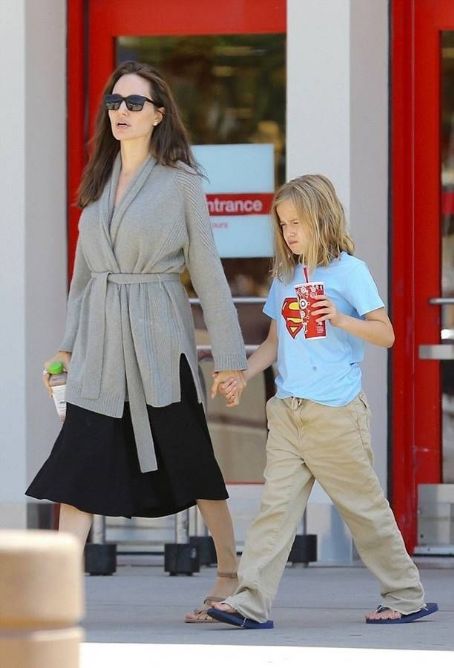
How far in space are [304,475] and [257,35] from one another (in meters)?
2.98

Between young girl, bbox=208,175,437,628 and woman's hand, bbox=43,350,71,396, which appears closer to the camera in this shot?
young girl, bbox=208,175,437,628

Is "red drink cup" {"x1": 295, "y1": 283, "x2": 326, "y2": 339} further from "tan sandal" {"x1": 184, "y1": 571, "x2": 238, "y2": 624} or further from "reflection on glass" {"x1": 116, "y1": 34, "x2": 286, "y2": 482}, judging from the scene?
"reflection on glass" {"x1": 116, "y1": 34, "x2": 286, "y2": 482}

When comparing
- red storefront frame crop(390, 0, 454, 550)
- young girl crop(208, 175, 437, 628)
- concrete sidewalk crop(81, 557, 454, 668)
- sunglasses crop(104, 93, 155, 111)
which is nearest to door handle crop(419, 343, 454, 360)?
red storefront frame crop(390, 0, 454, 550)

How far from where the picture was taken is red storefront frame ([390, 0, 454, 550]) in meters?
8.27

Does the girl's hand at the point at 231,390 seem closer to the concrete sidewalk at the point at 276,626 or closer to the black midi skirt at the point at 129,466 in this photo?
the black midi skirt at the point at 129,466

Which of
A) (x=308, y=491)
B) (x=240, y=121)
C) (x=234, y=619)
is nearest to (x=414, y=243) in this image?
(x=240, y=121)

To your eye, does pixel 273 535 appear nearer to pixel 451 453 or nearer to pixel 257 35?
pixel 451 453

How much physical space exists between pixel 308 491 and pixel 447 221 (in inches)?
97.5

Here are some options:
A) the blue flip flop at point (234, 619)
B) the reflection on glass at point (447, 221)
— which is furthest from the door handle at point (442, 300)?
the blue flip flop at point (234, 619)

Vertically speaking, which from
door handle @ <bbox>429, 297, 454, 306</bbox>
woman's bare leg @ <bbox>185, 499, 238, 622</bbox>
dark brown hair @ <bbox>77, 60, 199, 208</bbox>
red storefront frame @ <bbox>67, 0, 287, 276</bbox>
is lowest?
woman's bare leg @ <bbox>185, 499, 238, 622</bbox>

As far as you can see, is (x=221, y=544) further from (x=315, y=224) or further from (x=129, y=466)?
(x=315, y=224)

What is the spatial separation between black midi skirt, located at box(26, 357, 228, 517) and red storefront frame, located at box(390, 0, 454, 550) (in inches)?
89.2

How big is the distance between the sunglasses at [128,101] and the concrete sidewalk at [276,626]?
5.96 ft

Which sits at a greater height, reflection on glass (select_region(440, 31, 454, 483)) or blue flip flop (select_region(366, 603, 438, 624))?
reflection on glass (select_region(440, 31, 454, 483))
